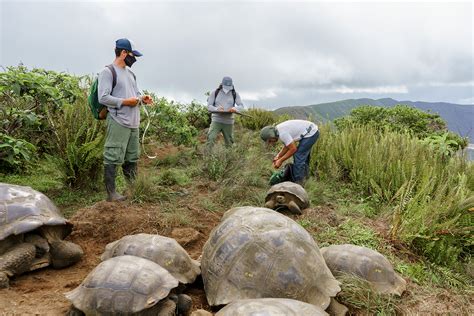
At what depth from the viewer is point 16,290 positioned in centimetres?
334

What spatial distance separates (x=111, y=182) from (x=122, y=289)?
2771mm

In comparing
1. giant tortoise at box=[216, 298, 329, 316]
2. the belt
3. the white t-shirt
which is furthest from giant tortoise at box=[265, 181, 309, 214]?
giant tortoise at box=[216, 298, 329, 316]

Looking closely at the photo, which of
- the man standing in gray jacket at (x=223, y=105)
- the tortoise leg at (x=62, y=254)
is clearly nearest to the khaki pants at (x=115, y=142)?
the tortoise leg at (x=62, y=254)

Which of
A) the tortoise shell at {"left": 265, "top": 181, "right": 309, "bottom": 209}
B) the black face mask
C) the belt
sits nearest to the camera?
the black face mask

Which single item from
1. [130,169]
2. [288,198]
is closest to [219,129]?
[130,169]

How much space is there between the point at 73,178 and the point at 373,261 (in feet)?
14.9

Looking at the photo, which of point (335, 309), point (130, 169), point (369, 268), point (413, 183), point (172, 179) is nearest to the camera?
point (335, 309)

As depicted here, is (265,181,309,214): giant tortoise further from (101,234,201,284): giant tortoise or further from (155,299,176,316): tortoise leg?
(155,299,176,316): tortoise leg

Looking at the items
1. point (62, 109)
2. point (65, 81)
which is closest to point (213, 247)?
point (62, 109)

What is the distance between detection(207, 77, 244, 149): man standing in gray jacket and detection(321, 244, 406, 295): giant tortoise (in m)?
4.99

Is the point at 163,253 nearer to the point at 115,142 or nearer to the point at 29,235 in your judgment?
the point at 29,235

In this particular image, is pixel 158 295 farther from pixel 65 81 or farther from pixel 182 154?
pixel 182 154

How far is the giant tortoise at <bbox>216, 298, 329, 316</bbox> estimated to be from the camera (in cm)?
241

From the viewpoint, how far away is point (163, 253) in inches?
134
